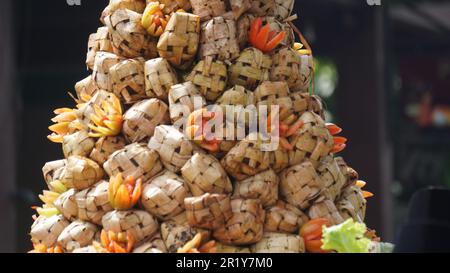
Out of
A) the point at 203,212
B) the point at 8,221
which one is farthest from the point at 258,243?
the point at 8,221

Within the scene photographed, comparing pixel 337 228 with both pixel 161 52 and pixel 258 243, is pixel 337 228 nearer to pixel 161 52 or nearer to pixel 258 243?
pixel 258 243

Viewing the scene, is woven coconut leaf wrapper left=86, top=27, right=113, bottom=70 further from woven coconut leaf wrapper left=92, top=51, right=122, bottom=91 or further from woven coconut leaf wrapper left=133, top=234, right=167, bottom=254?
woven coconut leaf wrapper left=133, top=234, right=167, bottom=254

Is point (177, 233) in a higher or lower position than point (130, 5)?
lower

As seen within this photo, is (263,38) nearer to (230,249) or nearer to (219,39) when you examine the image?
(219,39)

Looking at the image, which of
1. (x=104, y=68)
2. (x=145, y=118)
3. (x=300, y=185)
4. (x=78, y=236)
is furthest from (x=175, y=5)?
(x=78, y=236)

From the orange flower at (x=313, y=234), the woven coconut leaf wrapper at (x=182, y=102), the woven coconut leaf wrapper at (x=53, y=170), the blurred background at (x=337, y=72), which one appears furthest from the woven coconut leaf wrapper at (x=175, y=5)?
the blurred background at (x=337, y=72)

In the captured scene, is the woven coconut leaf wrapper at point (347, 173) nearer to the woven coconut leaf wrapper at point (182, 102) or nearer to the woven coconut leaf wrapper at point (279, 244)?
the woven coconut leaf wrapper at point (279, 244)
